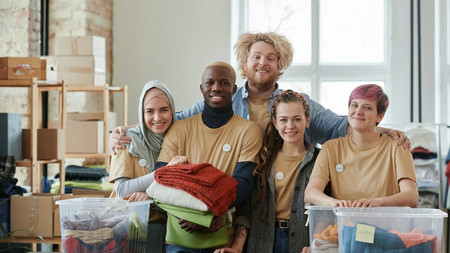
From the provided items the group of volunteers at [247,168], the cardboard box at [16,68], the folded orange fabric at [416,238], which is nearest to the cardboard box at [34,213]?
the cardboard box at [16,68]

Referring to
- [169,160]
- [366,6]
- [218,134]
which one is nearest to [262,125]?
[218,134]

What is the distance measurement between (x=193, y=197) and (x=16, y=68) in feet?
7.46

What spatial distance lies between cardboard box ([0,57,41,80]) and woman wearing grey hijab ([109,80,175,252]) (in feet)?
5.44

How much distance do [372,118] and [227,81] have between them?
0.61 metres

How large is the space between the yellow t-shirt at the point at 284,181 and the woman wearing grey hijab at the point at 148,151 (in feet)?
1.59

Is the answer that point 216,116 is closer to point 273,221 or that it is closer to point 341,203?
point 273,221

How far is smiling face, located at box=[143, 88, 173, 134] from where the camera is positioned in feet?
7.73

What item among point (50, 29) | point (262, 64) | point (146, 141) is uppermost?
point (50, 29)

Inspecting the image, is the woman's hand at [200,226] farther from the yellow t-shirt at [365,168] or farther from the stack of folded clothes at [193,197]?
the yellow t-shirt at [365,168]

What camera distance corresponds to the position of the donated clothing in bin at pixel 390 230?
179 cm

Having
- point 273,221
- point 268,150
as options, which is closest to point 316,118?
point 268,150

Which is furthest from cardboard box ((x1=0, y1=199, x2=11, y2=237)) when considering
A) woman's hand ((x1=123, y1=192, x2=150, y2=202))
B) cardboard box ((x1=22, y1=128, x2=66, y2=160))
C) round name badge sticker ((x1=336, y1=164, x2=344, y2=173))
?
round name badge sticker ((x1=336, y1=164, x2=344, y2=173))

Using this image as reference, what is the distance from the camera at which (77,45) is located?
14.4 ft

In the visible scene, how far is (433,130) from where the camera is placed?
4293 mm
